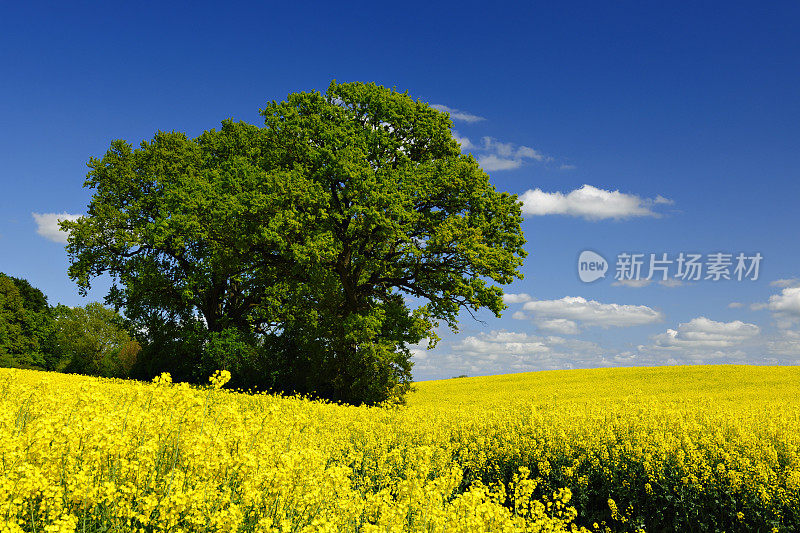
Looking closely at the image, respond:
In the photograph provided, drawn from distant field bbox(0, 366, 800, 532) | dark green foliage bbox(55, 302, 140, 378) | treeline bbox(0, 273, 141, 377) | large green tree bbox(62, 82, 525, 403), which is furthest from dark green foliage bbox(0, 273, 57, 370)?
distant field bbox(0, 366, 800, 532)

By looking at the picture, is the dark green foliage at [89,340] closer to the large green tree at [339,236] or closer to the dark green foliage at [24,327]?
the dark green foliage at [24,327]

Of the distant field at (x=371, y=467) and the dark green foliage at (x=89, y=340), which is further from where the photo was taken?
the dark green foliage at (x=89, y=340)

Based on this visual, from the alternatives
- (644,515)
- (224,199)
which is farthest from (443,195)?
(644,515)

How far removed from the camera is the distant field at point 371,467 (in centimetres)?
446

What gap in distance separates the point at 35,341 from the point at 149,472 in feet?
174

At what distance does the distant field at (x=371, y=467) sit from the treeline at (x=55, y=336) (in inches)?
1502

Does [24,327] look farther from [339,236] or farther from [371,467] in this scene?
[371,467]

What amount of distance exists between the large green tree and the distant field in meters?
7.61

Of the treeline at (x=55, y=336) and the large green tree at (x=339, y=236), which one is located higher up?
the large green tree at (x=339, y=236)

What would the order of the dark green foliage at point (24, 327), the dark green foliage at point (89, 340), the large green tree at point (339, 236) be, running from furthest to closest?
the dark green foliage at point (89, 340) < the dark green foliage at point (24, 327) < the large green tree at point (339, 236)

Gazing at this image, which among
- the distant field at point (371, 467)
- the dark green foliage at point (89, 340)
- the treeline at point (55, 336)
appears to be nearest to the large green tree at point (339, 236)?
the distant field at point (371, 467)

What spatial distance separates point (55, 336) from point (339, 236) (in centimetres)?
4332

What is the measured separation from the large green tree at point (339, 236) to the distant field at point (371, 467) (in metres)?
7.61

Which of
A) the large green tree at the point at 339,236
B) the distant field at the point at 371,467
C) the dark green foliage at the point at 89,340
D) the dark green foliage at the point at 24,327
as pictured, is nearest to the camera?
the distant field at the point at 371,467
